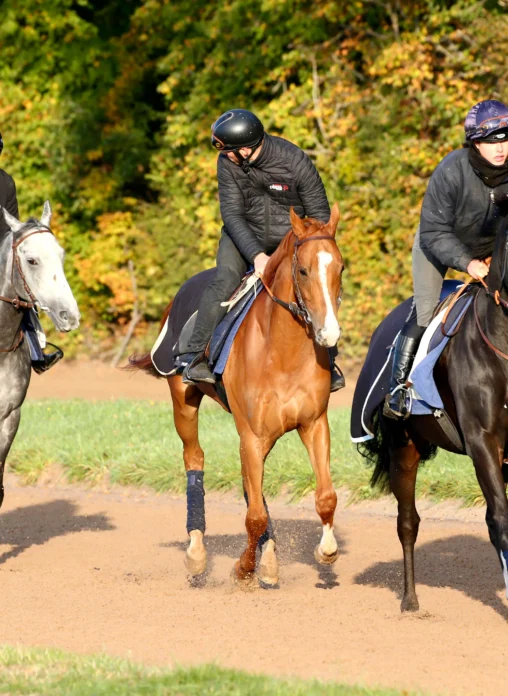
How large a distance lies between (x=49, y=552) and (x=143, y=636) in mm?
3016

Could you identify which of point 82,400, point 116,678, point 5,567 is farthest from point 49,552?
point 82,400

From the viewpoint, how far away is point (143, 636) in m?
6.34

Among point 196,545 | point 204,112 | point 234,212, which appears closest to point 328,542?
point 196,545

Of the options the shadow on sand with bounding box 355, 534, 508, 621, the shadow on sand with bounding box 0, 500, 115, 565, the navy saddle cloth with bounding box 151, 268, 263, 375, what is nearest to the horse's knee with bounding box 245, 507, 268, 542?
the shadow on sand with bounding box 355, 534, 508, 621

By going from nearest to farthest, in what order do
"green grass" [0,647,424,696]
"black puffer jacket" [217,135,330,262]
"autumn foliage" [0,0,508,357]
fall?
"green grass" [0,647,424,696]
"black puffer jacket" [217,135,330,262]
"autumn foliage" [0,0,508,357]

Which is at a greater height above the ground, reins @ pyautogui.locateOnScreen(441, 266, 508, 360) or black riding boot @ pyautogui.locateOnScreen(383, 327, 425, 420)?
reins @ pyautogui.locateOnScreen(441, 266, 508, 360)

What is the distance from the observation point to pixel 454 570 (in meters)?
8.26

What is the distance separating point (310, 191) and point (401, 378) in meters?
1.51

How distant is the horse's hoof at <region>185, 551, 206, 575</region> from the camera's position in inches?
323

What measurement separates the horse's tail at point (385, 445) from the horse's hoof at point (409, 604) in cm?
91

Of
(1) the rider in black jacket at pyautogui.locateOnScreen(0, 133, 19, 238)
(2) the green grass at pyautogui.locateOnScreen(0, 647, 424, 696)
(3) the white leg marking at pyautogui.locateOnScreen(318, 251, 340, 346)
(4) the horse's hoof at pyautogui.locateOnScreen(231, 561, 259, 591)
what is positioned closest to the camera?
(2) the green grass at pyautogui.locateOnScreen(0, 647, 424, 696)

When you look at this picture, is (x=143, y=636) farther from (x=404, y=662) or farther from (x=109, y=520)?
(x=109, y=520)

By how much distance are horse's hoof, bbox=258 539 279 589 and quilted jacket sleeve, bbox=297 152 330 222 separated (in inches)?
85.3

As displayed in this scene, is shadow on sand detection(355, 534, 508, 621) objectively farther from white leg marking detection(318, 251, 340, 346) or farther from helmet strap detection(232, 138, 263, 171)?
helmet strap detection(232, 138, 263, 171)
